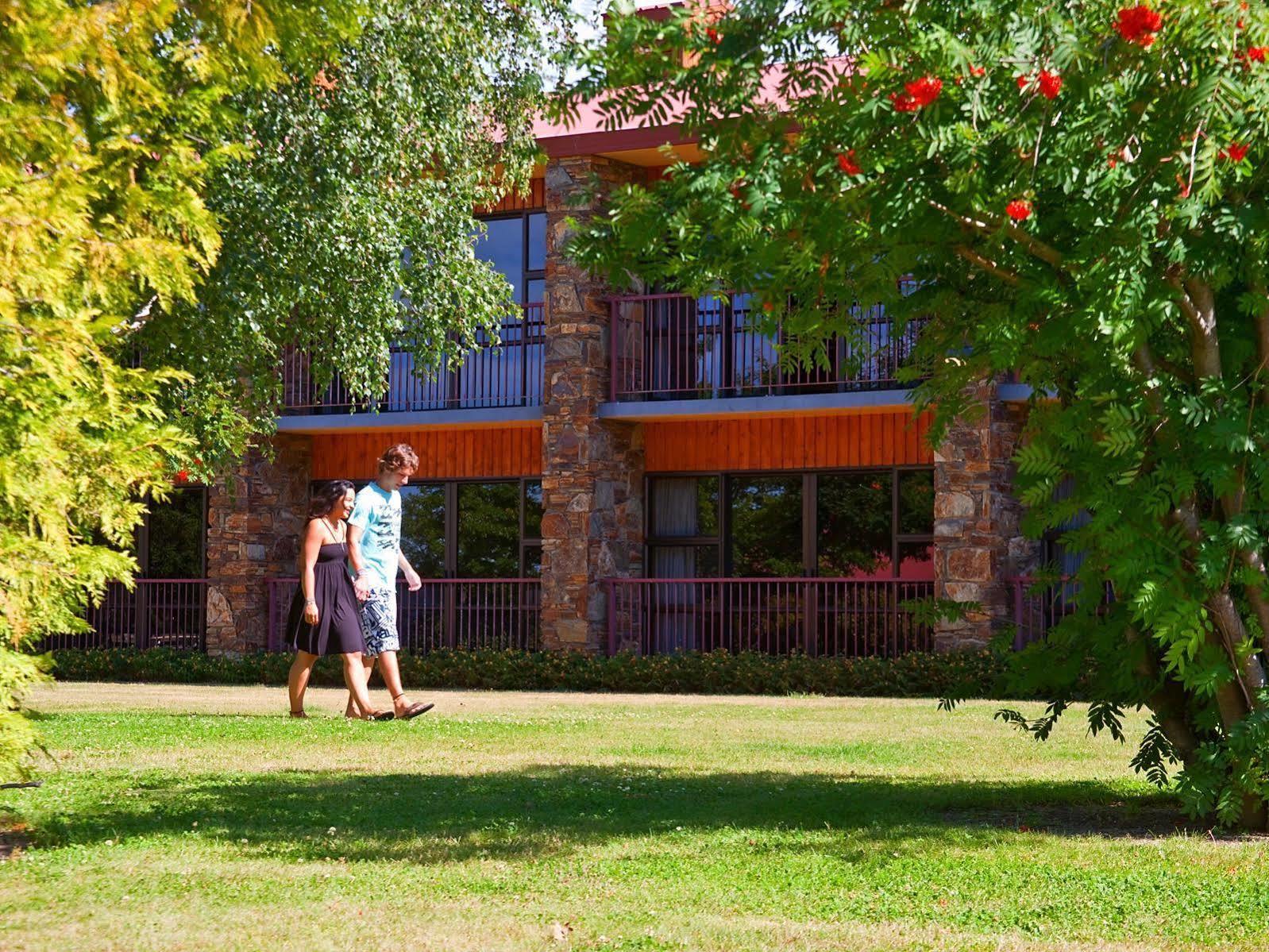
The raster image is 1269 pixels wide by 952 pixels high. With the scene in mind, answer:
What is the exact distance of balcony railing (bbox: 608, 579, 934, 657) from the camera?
19.8 metres

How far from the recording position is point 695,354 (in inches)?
840

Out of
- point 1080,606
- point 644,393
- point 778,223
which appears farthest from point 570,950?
point 644,393

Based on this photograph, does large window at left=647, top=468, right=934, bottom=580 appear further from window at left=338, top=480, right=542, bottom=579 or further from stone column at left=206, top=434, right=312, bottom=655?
stone column at left=206, top=434, right=312, bottom=655

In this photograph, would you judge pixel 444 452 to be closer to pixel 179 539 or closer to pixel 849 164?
pixel 179 539

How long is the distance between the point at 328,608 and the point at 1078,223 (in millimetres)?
7416

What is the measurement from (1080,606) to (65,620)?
4398 mm

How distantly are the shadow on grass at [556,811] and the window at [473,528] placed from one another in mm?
13878

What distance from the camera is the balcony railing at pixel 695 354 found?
2078 cm

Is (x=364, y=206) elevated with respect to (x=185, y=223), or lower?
elevated

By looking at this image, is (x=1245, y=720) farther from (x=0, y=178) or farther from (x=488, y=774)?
(x=0, y=178)

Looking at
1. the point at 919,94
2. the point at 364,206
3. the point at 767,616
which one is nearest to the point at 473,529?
the point at 767,616

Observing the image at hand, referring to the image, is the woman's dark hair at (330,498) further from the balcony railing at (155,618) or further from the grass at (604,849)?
the balcony railing at (155,618)

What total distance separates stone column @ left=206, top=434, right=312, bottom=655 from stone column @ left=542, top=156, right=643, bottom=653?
4314mm

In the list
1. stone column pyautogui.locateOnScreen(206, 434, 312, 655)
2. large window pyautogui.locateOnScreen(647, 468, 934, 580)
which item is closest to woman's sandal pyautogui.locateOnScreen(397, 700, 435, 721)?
large window pyautogui.locateOnScreen(647, 468, 934, 580)
